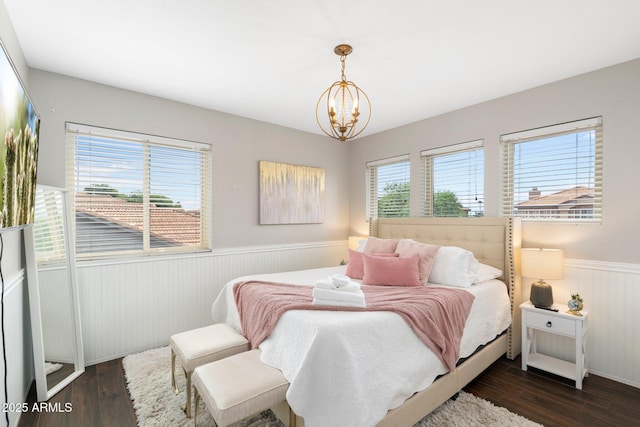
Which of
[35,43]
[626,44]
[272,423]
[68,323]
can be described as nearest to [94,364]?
[68,323]

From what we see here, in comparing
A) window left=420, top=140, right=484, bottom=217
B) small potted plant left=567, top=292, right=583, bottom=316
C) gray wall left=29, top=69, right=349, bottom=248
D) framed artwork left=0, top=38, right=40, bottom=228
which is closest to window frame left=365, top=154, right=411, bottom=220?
gray wall left=29, top=69, right=349, bottom=248

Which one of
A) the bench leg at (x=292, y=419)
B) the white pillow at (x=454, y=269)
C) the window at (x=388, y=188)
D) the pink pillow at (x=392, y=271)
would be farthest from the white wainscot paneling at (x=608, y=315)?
the bench leg at (x=292, y=419)

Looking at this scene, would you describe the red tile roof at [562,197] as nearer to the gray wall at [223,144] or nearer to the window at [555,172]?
the window at [555,172]

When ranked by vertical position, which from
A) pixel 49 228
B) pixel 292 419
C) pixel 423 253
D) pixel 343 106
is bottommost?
pixel 292 419

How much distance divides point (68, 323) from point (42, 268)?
523 mm

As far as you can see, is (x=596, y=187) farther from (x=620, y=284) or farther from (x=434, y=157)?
(x=434, y=157)

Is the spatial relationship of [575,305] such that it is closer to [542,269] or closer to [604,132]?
[542,269]

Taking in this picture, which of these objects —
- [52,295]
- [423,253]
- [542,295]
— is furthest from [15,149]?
[542,295]

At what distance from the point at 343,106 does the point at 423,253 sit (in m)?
1.65

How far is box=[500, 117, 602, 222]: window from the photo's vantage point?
2.76 m

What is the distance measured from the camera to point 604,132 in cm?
Answer: 265

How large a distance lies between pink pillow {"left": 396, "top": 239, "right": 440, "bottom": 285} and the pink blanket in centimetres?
30

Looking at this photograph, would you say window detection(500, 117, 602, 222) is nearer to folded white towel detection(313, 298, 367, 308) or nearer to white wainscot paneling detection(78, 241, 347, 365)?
folded white towel detection(313, 298, 367, 308)

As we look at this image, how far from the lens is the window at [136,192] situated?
9.64ft
